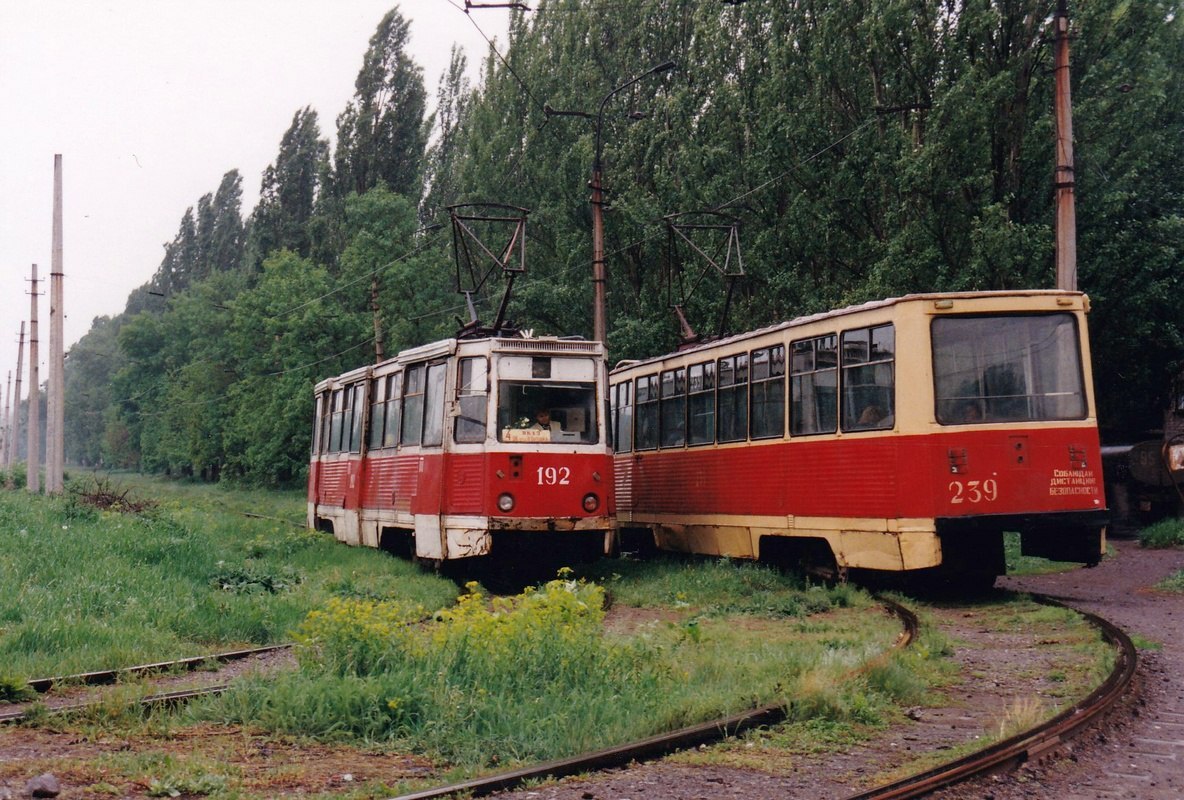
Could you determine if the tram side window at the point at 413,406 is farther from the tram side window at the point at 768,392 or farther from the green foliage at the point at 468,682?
the green foliage at the point at 468,682

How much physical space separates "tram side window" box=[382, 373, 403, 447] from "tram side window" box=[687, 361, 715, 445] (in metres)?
4.01

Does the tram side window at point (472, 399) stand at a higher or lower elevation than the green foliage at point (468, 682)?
higher

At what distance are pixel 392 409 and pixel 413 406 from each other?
1139mm

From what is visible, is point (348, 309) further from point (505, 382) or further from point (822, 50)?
point (505, 382)

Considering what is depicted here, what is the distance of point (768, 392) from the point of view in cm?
1493

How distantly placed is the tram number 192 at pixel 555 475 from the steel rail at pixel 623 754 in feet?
26.5

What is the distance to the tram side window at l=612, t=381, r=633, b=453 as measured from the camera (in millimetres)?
20047

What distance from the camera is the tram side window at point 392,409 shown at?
17.7 meters

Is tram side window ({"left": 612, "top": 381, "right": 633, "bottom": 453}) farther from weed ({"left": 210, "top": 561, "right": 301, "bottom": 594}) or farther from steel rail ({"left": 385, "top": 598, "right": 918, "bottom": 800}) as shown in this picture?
steel rail ({"left": 385, "top": 598, "right": 918, "bottom": 800})

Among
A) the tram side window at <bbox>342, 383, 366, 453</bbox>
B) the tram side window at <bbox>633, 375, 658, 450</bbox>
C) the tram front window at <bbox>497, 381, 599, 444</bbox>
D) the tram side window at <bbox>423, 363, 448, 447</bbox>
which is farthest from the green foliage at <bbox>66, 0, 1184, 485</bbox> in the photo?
the tram front window at <bbox>497, 381, 599, 444</bbox>

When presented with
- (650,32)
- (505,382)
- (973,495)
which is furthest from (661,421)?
(650,32)

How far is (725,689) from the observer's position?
24.9ft

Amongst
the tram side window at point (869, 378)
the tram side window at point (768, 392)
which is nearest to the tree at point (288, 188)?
the tram side window at point (768, 392)

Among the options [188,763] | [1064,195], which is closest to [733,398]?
[1064,195]
